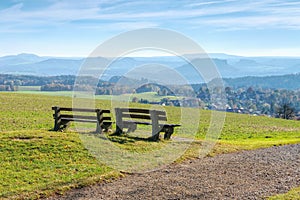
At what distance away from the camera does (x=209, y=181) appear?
39.9ft

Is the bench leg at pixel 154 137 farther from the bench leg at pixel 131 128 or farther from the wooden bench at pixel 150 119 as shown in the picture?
the bench leg at pixel 131 128

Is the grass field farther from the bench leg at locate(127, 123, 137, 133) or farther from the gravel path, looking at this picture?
the bench leg at locate(127, 123, 137, 133)

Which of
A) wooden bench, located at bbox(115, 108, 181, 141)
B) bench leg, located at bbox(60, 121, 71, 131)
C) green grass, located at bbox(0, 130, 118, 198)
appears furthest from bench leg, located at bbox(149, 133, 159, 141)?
bench leg, located at bbox(60, 121, 71, 131)

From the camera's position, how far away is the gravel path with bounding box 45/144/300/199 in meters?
10.8

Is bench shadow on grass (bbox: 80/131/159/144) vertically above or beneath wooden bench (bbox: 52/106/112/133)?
beneath

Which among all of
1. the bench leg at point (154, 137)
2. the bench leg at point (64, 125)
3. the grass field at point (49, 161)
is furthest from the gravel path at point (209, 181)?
the bench leg at point (64, 125)

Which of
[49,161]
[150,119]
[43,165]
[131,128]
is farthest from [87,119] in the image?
[43,165]

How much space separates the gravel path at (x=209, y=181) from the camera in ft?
35.4

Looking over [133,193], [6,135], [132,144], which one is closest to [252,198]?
[133,193]

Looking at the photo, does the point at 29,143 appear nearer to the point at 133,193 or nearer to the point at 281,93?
the point at 133,193

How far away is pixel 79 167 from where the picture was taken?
1334 centimetres

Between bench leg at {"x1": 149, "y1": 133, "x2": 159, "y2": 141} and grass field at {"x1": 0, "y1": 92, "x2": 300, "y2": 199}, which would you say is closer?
grass field at {"x1": 0, "y1": 92, "x2": 300, "y2": 199}

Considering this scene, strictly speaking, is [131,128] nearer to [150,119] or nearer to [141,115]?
[141,115]

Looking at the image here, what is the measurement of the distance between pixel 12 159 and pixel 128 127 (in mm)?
6466
